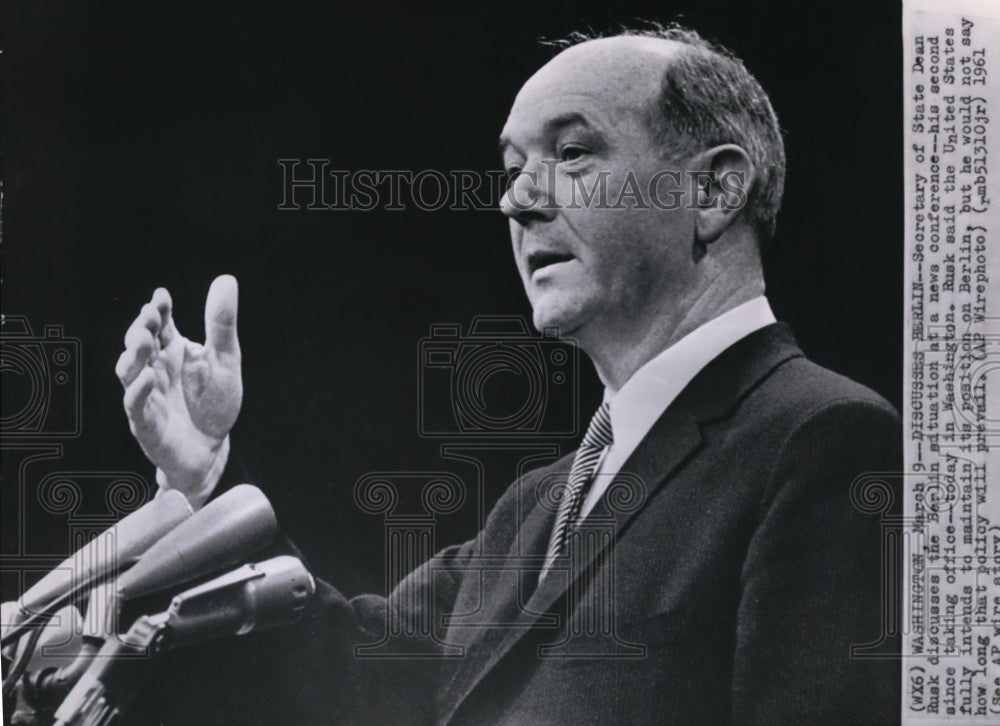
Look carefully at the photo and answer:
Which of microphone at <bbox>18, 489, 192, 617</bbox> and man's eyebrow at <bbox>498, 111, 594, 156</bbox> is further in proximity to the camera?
microphone at <bbox>18, 489, 192, 617</bbox>

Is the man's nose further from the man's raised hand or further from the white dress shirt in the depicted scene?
the man's raised hand

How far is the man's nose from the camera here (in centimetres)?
202

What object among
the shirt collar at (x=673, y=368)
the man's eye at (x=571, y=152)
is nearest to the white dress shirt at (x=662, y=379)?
the shirt collar at (x=673, y=368)

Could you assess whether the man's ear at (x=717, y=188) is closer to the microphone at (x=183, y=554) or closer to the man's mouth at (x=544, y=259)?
the man's mouth at (x=544, y=259)

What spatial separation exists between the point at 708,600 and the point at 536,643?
0.31 metres

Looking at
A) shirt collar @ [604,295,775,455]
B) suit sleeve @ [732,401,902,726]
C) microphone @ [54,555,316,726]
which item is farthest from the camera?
microphone @ [54,555,316,726]

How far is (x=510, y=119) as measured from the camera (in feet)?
6.84

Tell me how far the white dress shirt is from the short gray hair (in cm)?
18

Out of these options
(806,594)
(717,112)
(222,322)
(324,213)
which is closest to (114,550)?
(222,322)

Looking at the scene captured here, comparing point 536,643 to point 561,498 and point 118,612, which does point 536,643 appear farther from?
point 118,612

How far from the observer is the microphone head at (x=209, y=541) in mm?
2082

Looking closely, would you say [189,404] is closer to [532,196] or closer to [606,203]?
[532,196]

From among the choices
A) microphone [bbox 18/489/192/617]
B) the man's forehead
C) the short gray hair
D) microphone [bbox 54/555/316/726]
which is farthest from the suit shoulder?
microphone [bbox 18/489/192/617]

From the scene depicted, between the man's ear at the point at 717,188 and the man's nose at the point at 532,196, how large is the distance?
26cm
